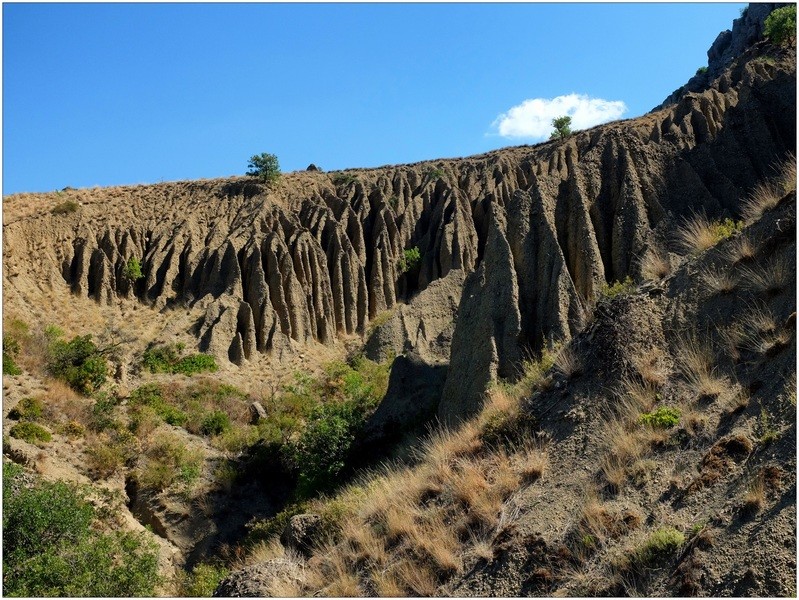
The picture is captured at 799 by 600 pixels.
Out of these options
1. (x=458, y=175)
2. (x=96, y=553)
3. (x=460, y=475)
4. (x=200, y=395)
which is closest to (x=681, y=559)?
(x=460, y=475)

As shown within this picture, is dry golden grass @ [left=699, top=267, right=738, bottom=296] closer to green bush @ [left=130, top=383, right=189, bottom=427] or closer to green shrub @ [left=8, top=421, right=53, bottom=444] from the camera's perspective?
green shrub @ [left=8, top=421, right=53, bottom=444]

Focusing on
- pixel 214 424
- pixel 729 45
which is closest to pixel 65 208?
pixel 214 424

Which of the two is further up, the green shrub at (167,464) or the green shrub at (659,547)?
the green shrub at (167,464)

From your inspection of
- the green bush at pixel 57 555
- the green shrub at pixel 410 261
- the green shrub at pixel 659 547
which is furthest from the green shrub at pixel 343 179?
the green shrub at pixel 659 547

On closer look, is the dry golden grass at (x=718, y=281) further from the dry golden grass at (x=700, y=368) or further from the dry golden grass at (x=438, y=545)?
the dry golden grass at (x=438, y=545)

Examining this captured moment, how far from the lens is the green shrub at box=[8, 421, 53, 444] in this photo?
A: 26.7 metres

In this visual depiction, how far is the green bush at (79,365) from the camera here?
32.6 metres

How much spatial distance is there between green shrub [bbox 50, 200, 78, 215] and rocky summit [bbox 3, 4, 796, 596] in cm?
21

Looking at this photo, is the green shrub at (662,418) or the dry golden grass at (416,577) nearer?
the dry golden grass at (416,577)

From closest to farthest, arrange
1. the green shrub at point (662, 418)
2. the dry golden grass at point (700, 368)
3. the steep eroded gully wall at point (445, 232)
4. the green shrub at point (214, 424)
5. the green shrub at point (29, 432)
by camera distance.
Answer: the green shrub at point (662, 418) → the dry golden grass at point (700, 368) → the steep eroded gully wall at point (445, 232) → the green shrub at point (29, 432) → the green shrub at point (214, 424)

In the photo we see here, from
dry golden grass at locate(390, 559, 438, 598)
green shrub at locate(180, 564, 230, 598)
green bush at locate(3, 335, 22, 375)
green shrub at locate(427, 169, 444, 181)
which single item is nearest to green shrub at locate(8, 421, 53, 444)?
green bush at locate(3, 335, 22, 375)

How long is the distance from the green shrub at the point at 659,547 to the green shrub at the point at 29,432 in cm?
2506

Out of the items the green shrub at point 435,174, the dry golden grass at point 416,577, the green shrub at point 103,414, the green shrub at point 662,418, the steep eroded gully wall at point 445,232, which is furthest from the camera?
the green shrub at point 435,174

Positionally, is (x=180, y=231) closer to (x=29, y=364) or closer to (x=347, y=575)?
(x=29, y=364)
